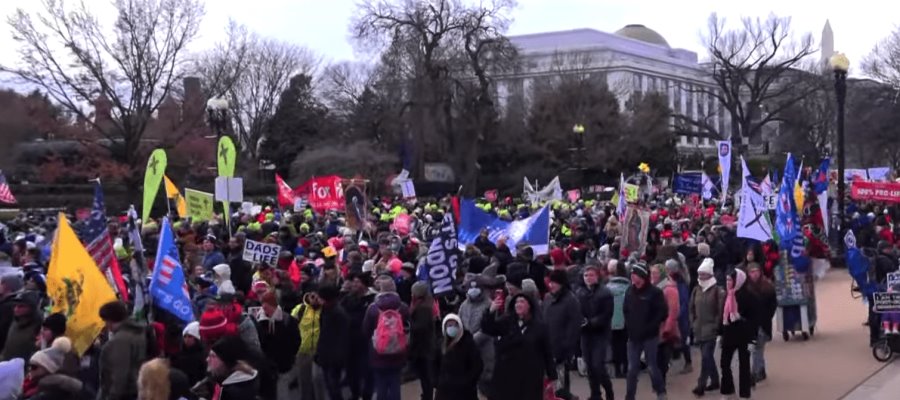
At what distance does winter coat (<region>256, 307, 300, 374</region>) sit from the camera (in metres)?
8.73

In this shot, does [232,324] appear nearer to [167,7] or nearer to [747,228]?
[747,228]

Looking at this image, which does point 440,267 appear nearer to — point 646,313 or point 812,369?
point 646,313

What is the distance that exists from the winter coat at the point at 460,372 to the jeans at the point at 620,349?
11.7 ft

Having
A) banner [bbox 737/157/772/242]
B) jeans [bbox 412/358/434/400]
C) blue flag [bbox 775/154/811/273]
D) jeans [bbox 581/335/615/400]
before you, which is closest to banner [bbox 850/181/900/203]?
blue flag [bbox 775/154/811/273]

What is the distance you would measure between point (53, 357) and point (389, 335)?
3.29m

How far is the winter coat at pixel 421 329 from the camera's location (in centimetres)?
917

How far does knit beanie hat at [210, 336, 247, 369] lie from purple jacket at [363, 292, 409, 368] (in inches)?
108

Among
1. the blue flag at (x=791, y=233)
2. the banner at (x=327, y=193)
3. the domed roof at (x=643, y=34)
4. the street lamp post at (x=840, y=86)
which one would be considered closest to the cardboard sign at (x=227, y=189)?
the banner at (x=327, y=193)

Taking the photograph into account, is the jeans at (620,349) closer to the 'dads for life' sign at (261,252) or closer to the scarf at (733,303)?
the scarf at (733,303)

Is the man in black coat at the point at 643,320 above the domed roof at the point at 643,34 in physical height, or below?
below

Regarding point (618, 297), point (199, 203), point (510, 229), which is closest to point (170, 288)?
point (618, 297)

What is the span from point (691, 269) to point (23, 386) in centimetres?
948

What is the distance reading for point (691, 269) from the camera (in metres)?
13.8

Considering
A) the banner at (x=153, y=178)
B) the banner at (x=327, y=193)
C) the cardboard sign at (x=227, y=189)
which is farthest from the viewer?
the banner at (x=327, y=193)
